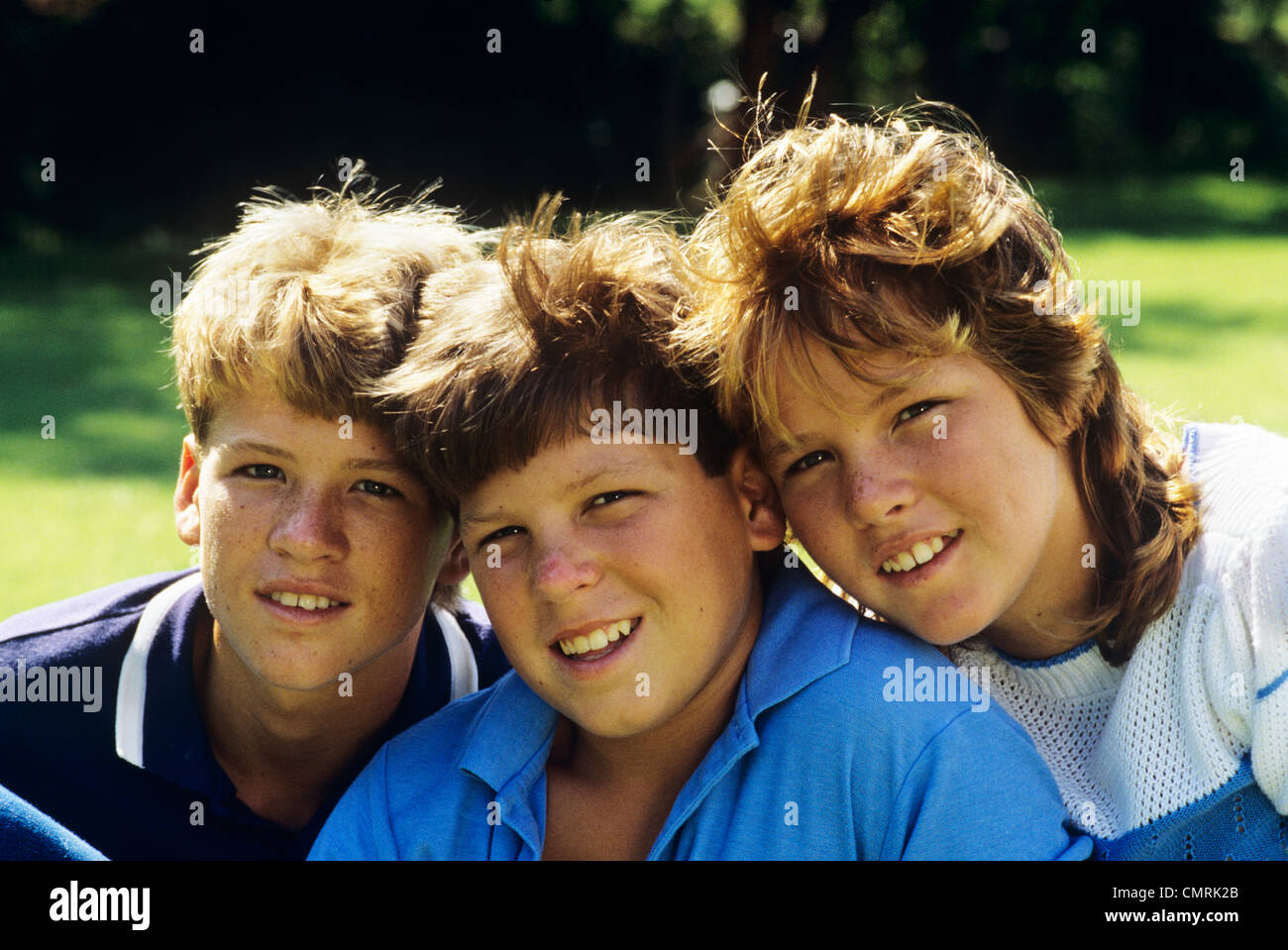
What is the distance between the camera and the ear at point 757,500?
2.28 meters

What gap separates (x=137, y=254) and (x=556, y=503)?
12.1 m

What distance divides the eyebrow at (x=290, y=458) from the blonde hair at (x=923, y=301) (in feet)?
1.75

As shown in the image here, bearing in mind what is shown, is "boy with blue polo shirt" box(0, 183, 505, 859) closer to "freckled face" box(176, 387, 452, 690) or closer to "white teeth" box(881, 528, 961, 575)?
"freckled face" box(176, 387, 452, 690)

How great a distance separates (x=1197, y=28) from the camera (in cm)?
1795

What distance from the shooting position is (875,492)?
2.10 meters

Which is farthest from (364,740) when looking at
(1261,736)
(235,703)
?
(1261,736)

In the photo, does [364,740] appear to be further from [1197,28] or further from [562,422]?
[1197,28]

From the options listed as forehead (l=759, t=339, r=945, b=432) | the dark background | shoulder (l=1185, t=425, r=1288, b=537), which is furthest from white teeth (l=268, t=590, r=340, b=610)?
the dark background

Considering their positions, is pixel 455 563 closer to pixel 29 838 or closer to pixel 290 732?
pixel 290 732

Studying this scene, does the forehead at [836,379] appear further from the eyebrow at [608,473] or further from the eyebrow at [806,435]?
the eyebrow at [608,473]

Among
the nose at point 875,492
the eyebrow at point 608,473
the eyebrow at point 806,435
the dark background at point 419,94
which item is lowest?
the nose at point 875,492

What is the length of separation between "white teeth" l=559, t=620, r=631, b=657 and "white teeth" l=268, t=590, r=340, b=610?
48cm

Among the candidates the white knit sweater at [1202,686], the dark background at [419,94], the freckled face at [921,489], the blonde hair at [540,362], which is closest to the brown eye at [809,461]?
the freckled face at [921,489]

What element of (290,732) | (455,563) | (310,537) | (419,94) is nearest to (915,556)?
(455,563)
